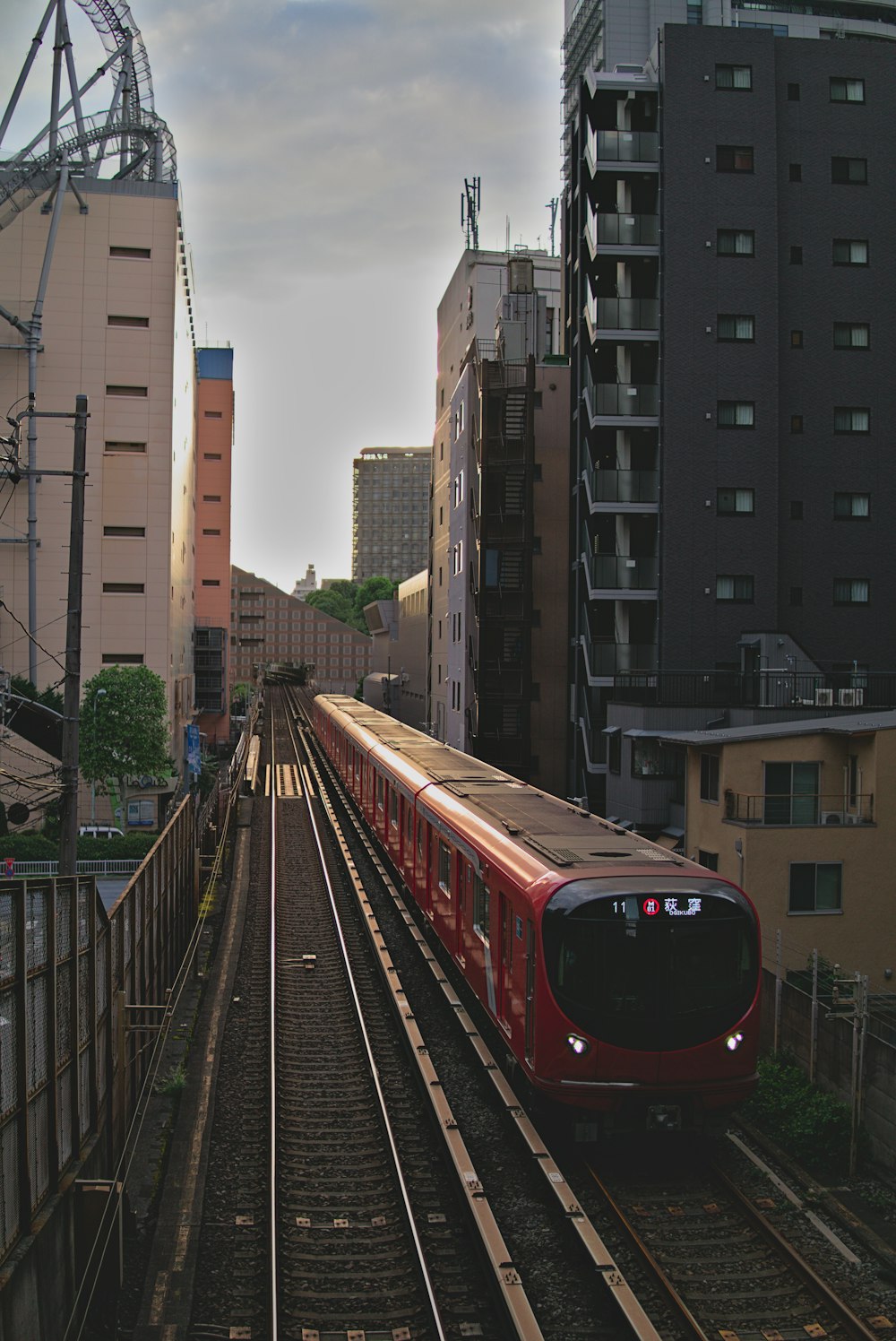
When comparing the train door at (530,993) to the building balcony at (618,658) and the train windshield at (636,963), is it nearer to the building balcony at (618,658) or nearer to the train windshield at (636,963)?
the train windshield at (636,963)

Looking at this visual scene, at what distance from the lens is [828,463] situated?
27281 mm

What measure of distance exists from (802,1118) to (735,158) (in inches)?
929

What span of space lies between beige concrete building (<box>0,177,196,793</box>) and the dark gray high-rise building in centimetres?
1919

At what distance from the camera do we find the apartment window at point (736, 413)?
2673cm

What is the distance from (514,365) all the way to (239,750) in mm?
19770

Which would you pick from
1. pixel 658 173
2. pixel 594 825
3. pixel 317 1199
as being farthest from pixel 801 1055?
pixel 658 173

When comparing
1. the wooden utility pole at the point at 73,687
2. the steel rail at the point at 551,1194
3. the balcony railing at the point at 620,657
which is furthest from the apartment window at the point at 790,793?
the balcony railing at the point at 620,657

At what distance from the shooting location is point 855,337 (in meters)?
27.4

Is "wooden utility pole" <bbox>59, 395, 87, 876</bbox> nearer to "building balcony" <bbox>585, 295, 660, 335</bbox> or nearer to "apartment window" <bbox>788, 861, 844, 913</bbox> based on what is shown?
"apartment window" <bbox>788, 861, 844, 913</bbox>

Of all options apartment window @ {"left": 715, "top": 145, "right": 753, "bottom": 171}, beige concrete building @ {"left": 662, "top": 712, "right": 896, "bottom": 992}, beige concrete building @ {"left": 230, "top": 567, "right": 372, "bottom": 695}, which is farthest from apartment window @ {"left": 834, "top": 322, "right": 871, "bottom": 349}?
beige concrete building @ {"left": 230, "top": 567, "right": 372, "bottom": 695}

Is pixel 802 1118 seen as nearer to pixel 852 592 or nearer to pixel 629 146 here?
pixel 852 592

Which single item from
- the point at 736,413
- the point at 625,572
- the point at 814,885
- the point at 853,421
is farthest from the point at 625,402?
the point at 814,885

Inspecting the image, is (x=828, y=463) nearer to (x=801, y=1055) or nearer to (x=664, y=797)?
(x=664, y=797)

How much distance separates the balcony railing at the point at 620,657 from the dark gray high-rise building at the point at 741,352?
53mm
